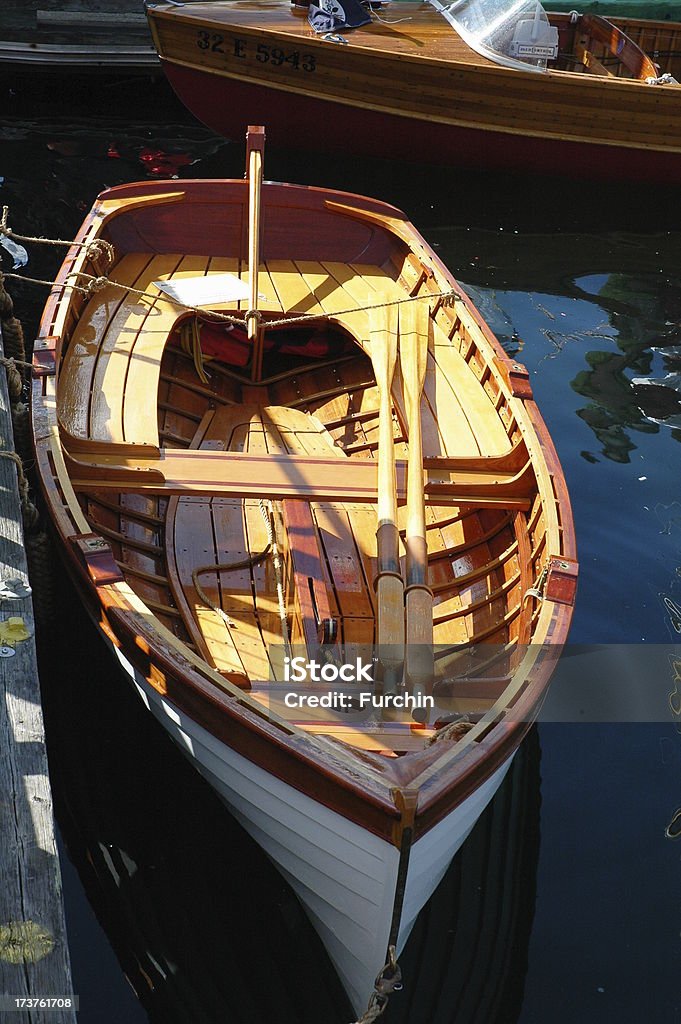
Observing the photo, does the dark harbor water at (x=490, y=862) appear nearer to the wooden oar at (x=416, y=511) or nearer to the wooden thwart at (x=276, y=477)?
the wooden thwart at (x=276, y=477)

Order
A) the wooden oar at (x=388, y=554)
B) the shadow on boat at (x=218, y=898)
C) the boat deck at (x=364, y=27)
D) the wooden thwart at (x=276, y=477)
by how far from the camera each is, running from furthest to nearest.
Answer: the boat deck at (x=364, y=27) < the wooden thwart at (x=276, y=477) < the shadow on boat at (x=218, y=898) < the wooden oar at (x=388, y=554)

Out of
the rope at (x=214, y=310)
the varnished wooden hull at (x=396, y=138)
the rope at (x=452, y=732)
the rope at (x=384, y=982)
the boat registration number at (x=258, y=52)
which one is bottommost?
the rope at (x=384, y=982)

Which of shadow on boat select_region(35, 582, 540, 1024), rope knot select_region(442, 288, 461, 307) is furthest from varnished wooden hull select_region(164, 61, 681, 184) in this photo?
shadow on boat select_region(35, 582, 540, 1024)

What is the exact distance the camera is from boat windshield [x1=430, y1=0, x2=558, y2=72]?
11.0 meters

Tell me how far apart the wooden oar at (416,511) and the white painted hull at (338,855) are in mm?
507

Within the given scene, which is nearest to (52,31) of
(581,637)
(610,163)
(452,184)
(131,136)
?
(131,136)

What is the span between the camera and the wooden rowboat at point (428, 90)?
11.0 m

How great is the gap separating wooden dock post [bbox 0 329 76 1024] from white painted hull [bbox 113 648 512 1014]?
1.98 feet

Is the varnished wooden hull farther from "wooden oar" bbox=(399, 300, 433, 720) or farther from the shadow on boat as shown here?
the shadow on boat

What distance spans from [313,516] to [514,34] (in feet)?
24.5

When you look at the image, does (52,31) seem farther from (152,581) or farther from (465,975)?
(465,975)

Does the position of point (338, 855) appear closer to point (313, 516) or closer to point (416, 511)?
point (416, 511)

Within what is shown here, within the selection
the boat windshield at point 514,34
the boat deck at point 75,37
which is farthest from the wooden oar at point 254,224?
the boat deck at point 75,37

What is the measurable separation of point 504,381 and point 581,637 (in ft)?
5.11
